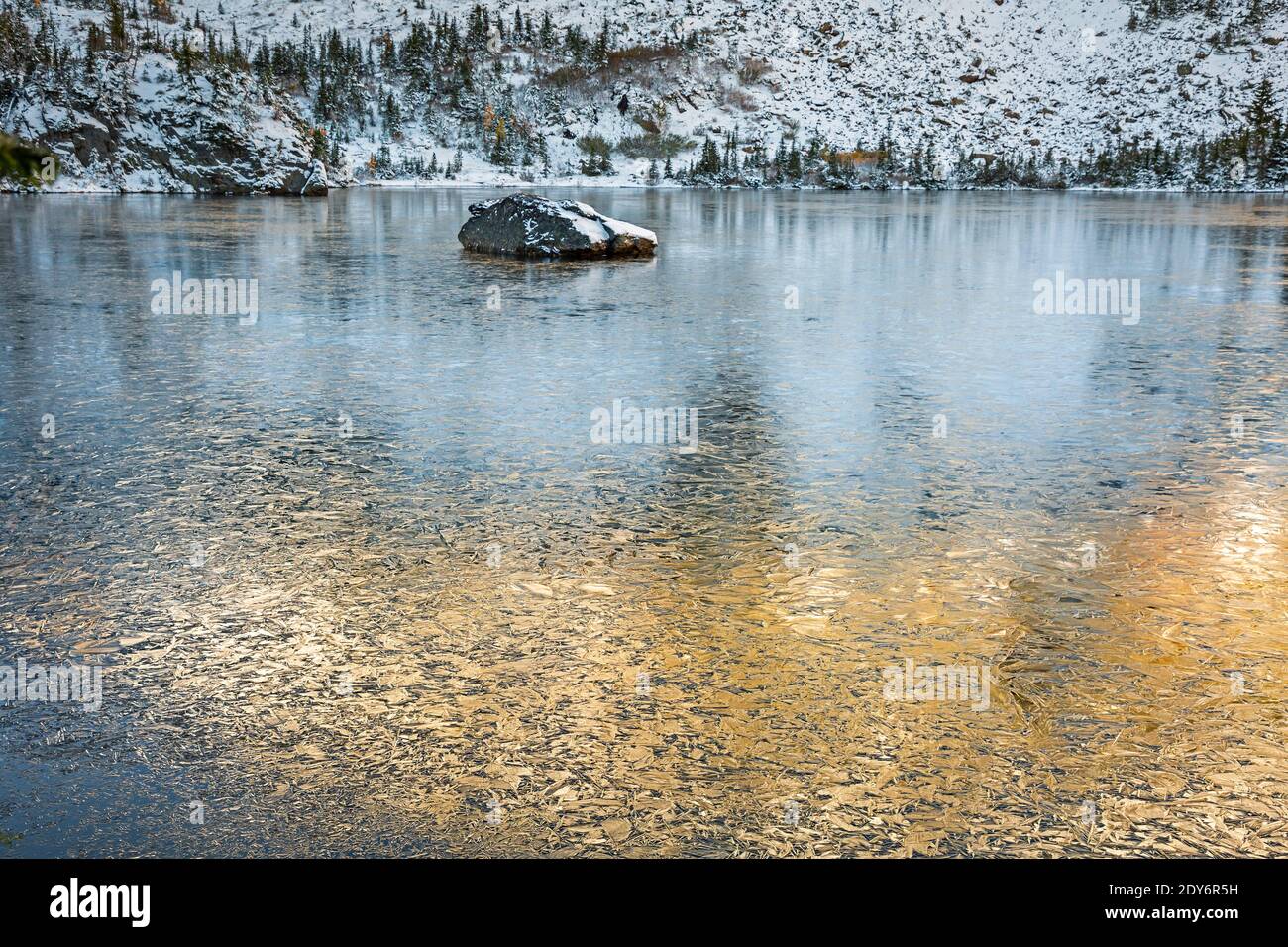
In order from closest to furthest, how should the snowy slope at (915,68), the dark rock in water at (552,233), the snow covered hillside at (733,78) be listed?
the dark rock in water at (552,233), the snow covered hillside at (733,78), the snowy slope at (915,68)

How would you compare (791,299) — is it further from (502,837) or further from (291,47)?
(291,47)

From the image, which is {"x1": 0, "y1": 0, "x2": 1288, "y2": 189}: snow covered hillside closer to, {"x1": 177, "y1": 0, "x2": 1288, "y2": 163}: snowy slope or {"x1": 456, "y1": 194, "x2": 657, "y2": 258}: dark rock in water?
{"x1": 177, "y1": 0, "x2": 1288, "y2": 163}: snowy slope

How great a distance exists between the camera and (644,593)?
4.46 metres

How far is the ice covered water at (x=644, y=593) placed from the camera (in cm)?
297

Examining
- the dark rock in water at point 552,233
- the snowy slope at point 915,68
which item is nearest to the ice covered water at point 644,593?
the dark rock in water at point 552,233

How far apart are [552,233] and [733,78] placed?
16241cm

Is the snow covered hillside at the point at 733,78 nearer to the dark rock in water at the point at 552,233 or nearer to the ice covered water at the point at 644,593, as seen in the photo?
the dark rock in water at the point at 552,233

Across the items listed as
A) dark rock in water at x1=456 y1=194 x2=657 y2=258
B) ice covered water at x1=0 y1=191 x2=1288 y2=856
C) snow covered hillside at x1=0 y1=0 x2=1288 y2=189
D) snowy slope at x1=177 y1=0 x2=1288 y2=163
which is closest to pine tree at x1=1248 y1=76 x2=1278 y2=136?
snow covered hillside at x1=0 y1=0 x2=1288 y2=189

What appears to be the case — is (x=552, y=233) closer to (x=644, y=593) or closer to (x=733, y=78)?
(x=644, y=593)

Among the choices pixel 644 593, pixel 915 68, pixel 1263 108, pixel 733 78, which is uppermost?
pixel 915 68

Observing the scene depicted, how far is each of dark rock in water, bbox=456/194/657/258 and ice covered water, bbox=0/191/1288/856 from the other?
27.7 feet

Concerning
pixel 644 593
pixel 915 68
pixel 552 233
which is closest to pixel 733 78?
pixel 915 68

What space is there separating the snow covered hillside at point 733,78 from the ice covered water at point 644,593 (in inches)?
5032
